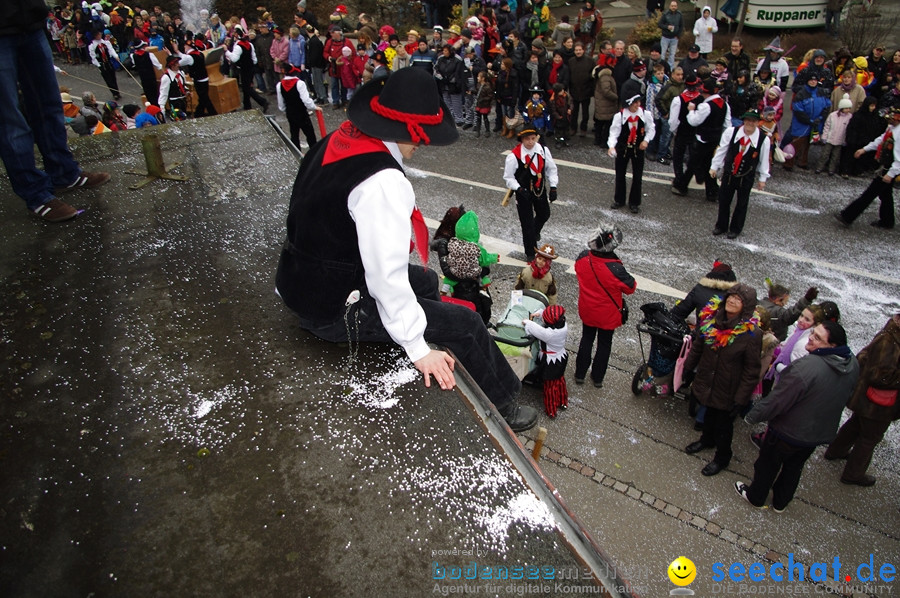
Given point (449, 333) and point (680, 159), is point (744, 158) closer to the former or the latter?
point (680, 159)

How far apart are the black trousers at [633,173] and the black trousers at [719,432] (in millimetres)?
4992

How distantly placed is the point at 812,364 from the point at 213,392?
12.9 ft

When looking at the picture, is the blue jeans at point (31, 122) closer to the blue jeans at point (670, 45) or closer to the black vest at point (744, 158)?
the black vest at point (744, 158)

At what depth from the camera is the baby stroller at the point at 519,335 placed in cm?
553

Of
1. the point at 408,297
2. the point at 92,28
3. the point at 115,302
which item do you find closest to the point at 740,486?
the point at 408,297

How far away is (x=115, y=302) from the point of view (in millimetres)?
3541

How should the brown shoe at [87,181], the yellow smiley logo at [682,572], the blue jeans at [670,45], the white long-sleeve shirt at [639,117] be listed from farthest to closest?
the blue jeans at [670,45] < the white long-sleeve shirt at [639,117] < the brown shoe at [87,181] < the yellow smiley logo at [682,572]

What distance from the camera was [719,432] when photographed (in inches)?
198

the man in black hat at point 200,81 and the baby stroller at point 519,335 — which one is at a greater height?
the man in black hat at point 200,81

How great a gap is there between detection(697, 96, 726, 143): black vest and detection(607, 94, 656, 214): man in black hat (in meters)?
1.19

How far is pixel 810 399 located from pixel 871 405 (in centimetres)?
A: 94

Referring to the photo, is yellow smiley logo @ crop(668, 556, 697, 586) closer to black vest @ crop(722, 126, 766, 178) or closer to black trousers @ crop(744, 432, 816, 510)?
black trousers @ crop(744, 432, 816, 510)

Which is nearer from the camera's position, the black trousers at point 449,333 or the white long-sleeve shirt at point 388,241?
the white long-sleeve shirt at point 388,241

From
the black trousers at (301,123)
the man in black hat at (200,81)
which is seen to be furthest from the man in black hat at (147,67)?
the black trousers at (301,123)
